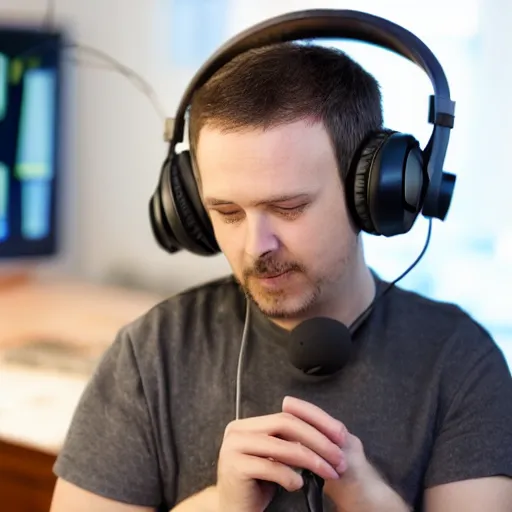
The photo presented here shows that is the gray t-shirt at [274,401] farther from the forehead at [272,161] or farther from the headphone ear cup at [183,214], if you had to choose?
the forehead at [272,161]

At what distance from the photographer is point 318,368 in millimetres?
882

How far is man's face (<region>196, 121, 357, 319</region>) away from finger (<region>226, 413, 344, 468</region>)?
144 millimetres

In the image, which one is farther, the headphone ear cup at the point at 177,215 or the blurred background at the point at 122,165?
the blurred background at the point at 122,165

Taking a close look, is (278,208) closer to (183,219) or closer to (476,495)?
(183,219)

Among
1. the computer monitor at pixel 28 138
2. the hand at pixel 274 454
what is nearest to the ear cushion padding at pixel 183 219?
the hand at pixel 274 454

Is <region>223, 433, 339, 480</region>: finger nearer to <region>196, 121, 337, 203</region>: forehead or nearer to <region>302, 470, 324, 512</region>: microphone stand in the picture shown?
<region>302, 470, 324, 512</region>: microphone stand

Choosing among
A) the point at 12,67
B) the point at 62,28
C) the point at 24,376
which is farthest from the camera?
the point at 62,28

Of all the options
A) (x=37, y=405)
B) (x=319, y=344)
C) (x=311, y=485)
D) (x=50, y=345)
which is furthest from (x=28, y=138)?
(x=311, y=485)

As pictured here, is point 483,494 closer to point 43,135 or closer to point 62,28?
point 43,135

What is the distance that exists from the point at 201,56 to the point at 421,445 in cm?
107

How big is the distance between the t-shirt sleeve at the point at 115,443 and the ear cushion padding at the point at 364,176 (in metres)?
0.33

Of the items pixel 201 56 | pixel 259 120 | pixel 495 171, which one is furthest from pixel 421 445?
pixel 201 56

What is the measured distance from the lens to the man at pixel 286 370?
0.83 meters

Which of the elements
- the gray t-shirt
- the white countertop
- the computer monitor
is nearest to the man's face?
the gray t-shirt
